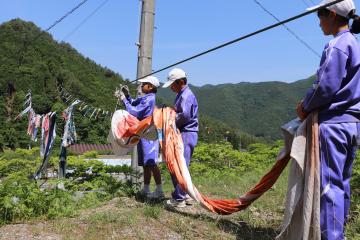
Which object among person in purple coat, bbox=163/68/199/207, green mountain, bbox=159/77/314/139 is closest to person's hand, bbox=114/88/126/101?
person in purple coat, bbox=163/68/199/207

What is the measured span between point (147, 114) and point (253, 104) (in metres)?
170

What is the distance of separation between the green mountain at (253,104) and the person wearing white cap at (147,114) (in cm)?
12452

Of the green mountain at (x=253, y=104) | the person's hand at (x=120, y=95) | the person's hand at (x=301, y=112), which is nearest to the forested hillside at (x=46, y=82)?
the person's hand at (x=120, y=95)

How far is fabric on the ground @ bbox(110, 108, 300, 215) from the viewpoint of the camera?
458 cm

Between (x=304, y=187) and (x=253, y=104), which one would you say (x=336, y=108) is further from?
(x=253, y=104)

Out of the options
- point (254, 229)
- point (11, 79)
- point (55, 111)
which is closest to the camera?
point (254, 229)

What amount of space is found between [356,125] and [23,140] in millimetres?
29186

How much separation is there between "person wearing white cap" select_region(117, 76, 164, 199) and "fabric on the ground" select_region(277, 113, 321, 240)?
102 inches

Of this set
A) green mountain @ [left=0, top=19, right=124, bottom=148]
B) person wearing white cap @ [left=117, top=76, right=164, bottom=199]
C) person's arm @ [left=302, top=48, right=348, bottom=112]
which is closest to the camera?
person's arm @ [left=302, top=48, right=348, bottom=112]

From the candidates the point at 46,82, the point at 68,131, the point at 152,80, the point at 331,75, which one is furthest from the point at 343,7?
the point at 46,82

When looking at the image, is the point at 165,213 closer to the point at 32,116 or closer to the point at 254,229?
the point at 254,229

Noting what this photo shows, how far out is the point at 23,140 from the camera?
30.1 metres

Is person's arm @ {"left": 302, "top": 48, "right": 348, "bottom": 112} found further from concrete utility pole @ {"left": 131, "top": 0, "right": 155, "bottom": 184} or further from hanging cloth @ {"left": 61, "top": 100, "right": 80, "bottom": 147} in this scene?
hanging cloth @ {"left": 61, "top": 100, "right": 80, "bottom": 147}

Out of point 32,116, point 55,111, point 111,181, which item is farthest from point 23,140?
point 111,181
